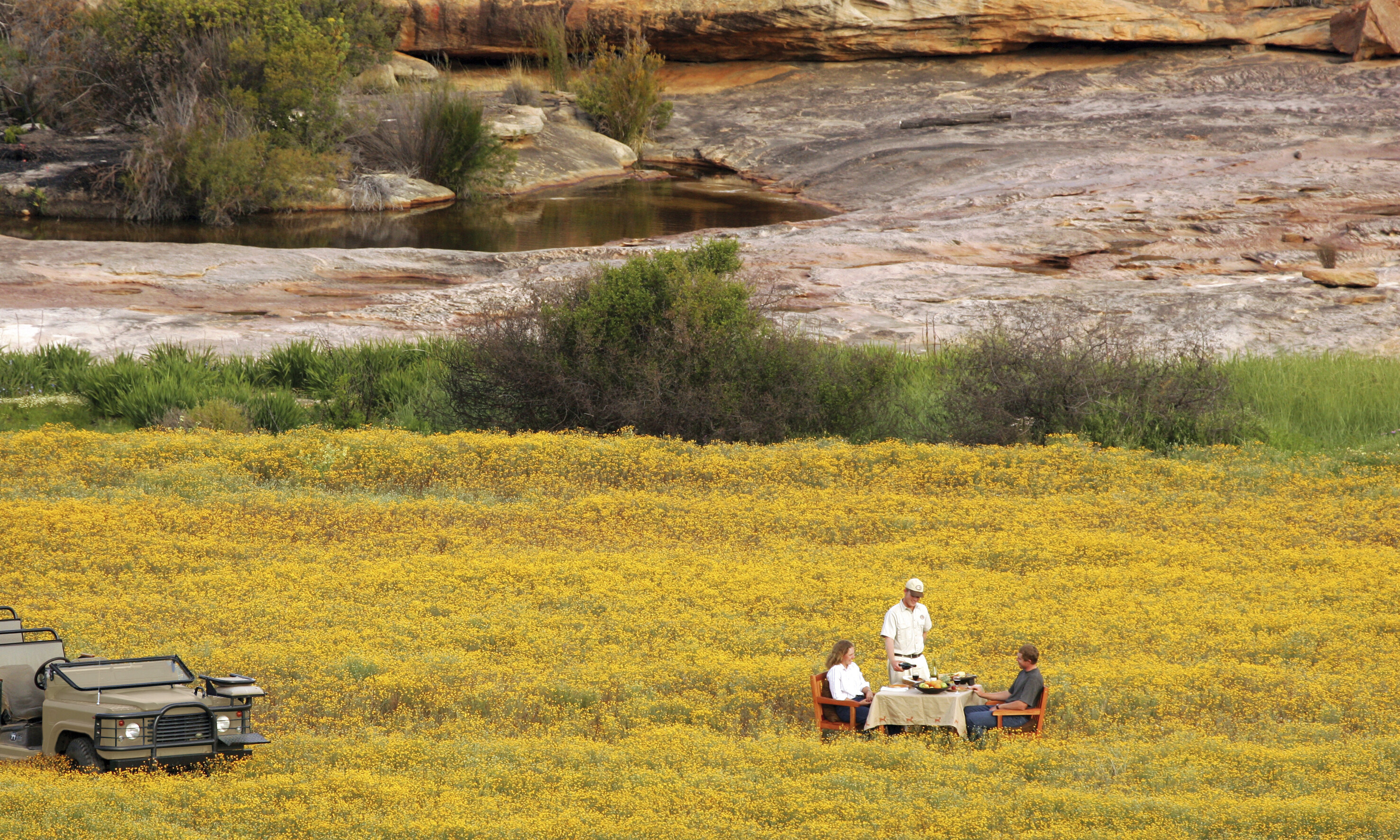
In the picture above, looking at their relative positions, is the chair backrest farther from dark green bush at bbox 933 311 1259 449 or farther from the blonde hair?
dark green bush at bbox 933 311 1259 449

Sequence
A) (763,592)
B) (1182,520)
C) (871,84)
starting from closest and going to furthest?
(763,592) → (1182,520) → (871,84)

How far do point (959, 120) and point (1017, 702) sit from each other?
1259 inches

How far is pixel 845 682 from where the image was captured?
→ 8781 mm

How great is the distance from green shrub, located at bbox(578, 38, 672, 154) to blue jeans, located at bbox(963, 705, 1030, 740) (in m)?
34.2

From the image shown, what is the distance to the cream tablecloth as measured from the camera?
8.51 m

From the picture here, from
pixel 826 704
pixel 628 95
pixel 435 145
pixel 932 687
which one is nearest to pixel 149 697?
pixel 826 704

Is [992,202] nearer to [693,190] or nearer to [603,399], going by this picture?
[693,190]

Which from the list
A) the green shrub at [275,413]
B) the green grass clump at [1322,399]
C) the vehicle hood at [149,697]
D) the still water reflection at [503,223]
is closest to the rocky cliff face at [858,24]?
the still water reflection at [503,223]

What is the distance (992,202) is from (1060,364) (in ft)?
38.9

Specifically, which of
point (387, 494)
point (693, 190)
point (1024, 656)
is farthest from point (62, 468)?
point (693, 190)

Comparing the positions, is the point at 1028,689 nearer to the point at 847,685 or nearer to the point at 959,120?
the point at 847,685

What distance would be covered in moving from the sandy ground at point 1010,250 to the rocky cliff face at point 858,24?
10.6ft

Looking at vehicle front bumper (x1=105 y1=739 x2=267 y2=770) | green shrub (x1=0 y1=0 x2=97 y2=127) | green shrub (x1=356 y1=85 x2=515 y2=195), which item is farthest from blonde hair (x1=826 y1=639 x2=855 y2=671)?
green shrub (x1=0 y1=0 x2=97 y2=127)

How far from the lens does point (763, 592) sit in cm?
1132
